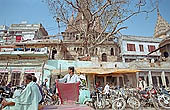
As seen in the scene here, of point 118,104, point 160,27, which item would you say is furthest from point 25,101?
point 160,27

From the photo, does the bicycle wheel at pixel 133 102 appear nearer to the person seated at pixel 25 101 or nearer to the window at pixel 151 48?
the person seated at pixel 25 101

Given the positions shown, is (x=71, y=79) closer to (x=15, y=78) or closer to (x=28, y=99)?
(x=28, y=99)

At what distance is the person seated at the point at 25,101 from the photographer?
2.33m

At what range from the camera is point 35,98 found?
2621 millimetres

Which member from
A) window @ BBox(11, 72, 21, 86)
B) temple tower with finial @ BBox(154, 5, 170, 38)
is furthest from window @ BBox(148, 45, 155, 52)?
window @ BBox(11, 72, 21, 86)

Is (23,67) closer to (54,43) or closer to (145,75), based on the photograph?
(54,43)

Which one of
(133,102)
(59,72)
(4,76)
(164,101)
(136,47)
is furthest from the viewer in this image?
(136,47)

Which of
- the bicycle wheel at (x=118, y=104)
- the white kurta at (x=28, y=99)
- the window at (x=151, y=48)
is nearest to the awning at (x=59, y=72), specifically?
the bicycle wheel at (x=118, y=104)

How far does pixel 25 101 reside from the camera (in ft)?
8.06

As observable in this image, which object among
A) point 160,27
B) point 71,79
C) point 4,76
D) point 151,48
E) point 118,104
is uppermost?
point 160,27

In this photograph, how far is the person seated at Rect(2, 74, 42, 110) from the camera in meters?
2.33

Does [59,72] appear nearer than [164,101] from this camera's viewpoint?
No

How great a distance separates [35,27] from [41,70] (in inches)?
513

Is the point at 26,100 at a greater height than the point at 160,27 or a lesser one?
lesser
